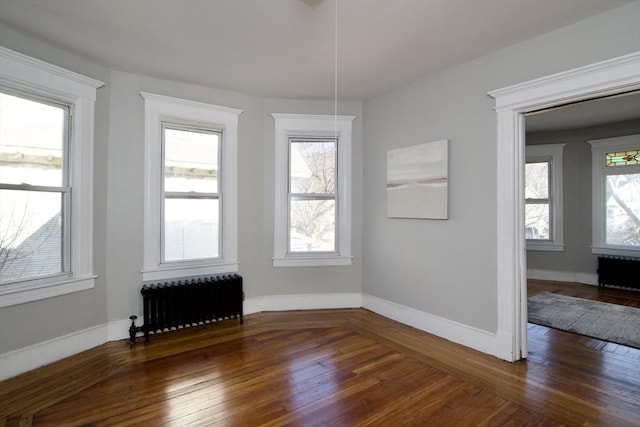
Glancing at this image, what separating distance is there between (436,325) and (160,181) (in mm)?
3382

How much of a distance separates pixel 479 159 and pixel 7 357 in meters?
4.35

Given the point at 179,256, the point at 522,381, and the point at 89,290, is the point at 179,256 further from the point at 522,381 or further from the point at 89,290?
the point at 522,381

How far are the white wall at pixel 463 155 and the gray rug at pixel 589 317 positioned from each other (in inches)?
57.5

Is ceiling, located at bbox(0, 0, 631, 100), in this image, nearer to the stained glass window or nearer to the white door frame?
the white door frame

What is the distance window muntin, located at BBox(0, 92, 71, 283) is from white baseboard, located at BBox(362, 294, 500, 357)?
132 inches

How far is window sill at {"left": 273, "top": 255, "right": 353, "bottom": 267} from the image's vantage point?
4262 millimetres

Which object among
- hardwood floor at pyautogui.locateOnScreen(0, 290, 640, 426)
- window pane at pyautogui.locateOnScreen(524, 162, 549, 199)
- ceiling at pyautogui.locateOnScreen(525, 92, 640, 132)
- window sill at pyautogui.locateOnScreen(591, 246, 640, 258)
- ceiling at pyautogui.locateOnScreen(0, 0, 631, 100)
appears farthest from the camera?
window pane at pyautogui.locateOnScreen(524, 162, 549, 199)

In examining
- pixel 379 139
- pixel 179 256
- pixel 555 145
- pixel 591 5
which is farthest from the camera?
pixel 555 145

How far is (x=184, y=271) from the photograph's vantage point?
3727mm

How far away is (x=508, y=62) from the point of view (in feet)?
9.51

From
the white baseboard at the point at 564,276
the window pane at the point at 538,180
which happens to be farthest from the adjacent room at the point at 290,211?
the window pane at the point at 538,180

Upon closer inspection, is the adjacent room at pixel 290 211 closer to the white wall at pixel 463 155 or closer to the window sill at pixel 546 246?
the white wall at pixel 463 155

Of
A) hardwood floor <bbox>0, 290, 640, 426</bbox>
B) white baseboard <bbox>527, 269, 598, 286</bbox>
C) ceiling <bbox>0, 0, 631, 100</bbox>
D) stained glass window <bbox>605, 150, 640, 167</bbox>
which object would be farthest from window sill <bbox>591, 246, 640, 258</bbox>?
ceiling <bbox>0, 0, 631, 100</bbox>

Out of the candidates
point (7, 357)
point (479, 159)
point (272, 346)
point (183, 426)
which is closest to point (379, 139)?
point (479, 159)
